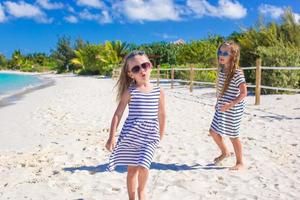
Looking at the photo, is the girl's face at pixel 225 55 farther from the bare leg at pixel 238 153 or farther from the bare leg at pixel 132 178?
the bare leg at pixel 132 178

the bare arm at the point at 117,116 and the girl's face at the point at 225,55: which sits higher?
the girl's face at the point at 225,55

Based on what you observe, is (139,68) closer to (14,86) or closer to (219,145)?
(219,145)

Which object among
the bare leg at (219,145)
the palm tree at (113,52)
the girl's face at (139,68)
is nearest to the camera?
the girl's face at (139,68)

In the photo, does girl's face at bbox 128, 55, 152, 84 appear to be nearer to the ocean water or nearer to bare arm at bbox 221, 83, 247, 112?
bare arm at bbox 221, 83, 247, 112

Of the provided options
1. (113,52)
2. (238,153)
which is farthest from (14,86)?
(238,153)

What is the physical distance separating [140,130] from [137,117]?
10 centimetres

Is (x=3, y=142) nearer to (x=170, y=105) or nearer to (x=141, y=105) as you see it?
(x=141, y=105)

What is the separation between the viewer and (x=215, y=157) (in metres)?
5.32

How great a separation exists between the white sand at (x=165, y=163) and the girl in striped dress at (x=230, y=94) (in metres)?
0.42

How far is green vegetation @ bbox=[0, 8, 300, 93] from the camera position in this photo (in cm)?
1381

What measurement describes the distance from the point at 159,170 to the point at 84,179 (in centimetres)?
81

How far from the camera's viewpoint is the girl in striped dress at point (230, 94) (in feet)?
14.8

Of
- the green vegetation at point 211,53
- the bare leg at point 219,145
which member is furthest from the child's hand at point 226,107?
the green vegetation at point 211,53

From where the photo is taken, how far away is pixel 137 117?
127 inches
